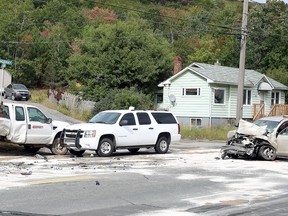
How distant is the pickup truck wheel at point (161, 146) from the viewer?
23203 mm

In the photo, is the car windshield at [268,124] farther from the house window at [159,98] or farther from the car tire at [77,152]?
the house window at [159,98]

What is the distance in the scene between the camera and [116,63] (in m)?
49.1

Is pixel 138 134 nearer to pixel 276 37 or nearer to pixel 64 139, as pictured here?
pixel 64 139

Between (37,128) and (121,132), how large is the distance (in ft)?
10.3

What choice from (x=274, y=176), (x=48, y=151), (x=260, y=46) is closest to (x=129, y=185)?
(x=274, y=176)

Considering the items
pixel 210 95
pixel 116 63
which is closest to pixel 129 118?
pixel 210 95

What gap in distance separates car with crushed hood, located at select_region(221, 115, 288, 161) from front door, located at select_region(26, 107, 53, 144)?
6.54 m

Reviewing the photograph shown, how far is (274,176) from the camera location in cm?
1620

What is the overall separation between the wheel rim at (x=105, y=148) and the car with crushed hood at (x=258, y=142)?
14.0ft

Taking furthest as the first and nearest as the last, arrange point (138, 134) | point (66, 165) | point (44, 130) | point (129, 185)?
point (138, 134)
point (44, 130)
point (66, 165)
point (129, 185)

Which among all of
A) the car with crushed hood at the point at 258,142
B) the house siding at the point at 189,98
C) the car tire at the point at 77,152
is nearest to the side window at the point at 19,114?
the car tire at the point at 77,152

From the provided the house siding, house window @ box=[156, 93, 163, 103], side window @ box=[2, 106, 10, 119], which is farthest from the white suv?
house window @ box=[156, 93, 163, 103]

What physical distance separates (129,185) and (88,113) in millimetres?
33482

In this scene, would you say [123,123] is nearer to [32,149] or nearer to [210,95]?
[32,149]
